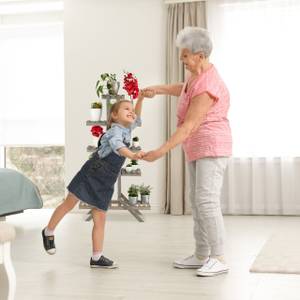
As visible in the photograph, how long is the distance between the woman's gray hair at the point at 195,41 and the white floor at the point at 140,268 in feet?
4.06

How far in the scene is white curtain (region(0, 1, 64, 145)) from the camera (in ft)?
24.5

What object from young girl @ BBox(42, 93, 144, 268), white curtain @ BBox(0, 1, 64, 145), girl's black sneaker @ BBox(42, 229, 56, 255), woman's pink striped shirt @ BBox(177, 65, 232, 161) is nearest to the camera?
woman's pink striped shirt @ BBox(177, 65, 232, 161)

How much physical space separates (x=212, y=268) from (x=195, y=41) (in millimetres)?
1239

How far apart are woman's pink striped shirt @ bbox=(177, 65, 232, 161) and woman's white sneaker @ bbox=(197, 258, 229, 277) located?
1.90ft

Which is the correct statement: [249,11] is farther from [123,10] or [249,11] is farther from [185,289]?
[185,289]

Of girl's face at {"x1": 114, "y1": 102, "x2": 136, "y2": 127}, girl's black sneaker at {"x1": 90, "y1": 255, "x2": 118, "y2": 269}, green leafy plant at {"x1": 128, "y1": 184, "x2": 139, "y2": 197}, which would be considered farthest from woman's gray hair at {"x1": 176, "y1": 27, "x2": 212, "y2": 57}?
green leafy plant at {"x1": 128, "y1": 184, "x2": 139, "y2": 197}

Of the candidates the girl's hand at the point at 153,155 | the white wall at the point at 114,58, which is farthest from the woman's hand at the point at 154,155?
the white wall at the point at 114,58

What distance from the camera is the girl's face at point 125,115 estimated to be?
11.5 ft

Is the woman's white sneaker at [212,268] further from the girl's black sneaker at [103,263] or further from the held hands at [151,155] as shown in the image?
the held hands at [151,155]

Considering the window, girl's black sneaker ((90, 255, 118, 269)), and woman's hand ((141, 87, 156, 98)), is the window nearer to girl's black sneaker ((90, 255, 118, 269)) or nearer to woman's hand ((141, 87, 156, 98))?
woman's hand ((141, 87, 156, 98))

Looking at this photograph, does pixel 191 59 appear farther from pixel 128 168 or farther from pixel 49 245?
pixel 128 168

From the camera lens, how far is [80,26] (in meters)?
7.00

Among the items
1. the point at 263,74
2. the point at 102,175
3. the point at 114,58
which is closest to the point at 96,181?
→ the point at 102,175

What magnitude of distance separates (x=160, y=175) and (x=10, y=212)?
224 cm
